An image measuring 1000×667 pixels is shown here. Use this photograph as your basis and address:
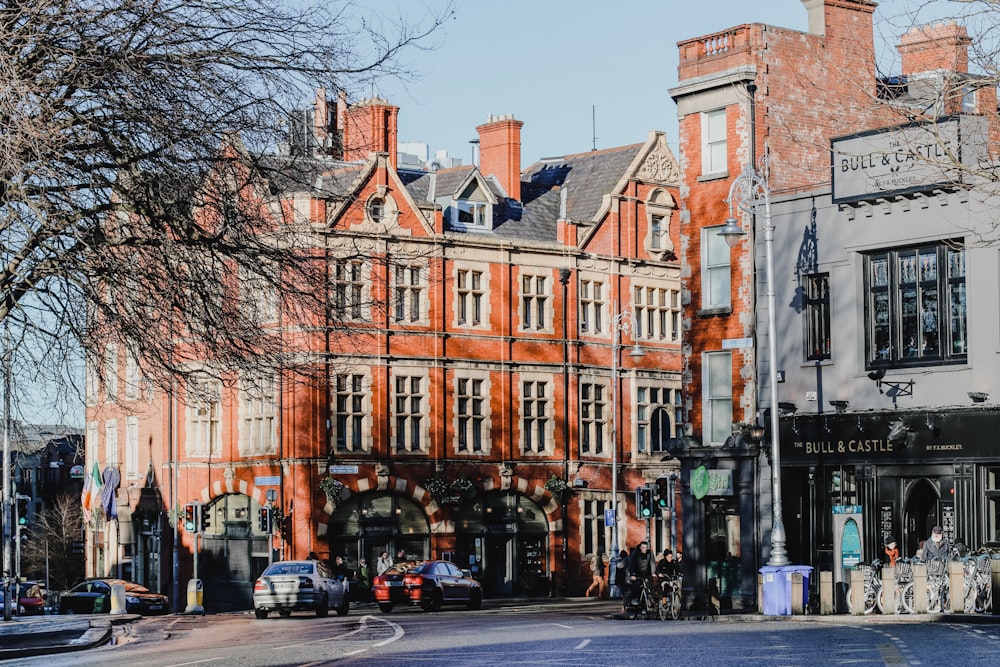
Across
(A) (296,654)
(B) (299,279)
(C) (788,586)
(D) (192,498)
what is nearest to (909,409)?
(C) (788,586)

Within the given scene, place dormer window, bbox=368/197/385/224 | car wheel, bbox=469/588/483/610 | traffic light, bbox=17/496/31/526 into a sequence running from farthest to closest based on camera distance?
dormer window, bbox=368/197/385/224 → traffic light, bbox=17/496/31/526 → car wheel, bbox=469/588/483/610

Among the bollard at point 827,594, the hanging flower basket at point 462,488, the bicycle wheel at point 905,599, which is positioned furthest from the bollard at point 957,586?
the hanging flower basket at point 462,488

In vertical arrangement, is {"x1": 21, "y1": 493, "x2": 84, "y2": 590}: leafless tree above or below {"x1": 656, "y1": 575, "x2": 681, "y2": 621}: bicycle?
below

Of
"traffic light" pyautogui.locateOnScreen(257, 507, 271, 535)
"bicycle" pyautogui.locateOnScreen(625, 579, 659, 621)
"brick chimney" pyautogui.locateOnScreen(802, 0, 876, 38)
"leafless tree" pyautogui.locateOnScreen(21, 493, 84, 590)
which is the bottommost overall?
"leafless tree" pyautogui.locateOnScreen(21, 493, 84, 590)

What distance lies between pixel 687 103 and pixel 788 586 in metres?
14.9

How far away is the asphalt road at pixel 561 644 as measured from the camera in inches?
814

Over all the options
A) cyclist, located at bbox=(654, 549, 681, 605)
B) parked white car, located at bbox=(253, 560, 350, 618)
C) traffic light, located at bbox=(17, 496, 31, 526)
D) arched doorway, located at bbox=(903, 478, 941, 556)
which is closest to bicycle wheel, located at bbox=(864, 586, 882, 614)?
arched doorway, located at bbox=(903, 478, 941, 556)

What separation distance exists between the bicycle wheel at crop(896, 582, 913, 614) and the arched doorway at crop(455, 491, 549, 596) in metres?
28.4

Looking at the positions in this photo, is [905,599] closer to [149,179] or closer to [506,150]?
[149,179]

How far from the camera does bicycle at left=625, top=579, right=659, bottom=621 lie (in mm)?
36906

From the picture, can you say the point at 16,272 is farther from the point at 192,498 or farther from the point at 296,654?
the point at 192,498

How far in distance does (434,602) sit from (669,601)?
992cm

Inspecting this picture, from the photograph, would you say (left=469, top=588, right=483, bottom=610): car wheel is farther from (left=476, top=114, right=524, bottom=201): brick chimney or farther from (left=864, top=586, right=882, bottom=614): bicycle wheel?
(left=476, top=114, right=524, bottom=201): brick chimney

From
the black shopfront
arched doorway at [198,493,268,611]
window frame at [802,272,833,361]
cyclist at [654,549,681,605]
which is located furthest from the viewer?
arched doorway at [198,493,268,611]
